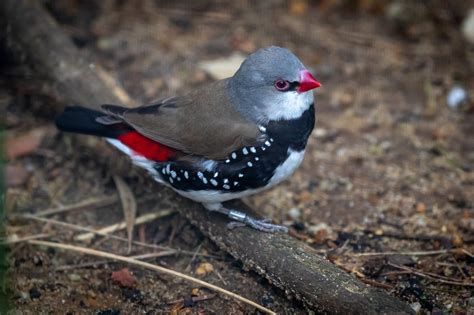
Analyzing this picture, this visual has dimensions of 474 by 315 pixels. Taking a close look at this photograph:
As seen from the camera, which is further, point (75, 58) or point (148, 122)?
point (75, 58)

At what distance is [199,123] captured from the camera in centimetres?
400

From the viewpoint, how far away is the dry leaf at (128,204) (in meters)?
4.42

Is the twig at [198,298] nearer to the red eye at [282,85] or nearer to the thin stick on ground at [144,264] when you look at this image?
the thin stick on ground at [144,264]

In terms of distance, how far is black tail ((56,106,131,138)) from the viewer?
4.25 metres

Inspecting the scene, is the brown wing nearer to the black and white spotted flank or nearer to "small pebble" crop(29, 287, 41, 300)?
the black and white spotted flank

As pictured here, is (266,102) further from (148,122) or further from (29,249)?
(29,249)

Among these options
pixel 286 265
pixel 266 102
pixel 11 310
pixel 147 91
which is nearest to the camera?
pixel 11 310

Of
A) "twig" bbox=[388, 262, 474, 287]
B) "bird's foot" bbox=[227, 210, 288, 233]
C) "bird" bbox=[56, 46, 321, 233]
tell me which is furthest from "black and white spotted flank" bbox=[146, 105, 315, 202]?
"twig" bbox=[388, 262, 474, 287]

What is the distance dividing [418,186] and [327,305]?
167 centimetres

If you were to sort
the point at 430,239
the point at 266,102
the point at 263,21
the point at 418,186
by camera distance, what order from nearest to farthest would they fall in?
the point at 266,102 → the point at 430,239 → the point at 418,186 → the point at 263,21

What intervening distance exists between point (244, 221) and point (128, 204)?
0.98m

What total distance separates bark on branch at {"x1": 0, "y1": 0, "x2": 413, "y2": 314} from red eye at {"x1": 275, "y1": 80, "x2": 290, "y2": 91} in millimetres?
798

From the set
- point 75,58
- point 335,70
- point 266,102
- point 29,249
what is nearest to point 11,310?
point 29,249

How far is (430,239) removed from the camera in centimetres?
417
